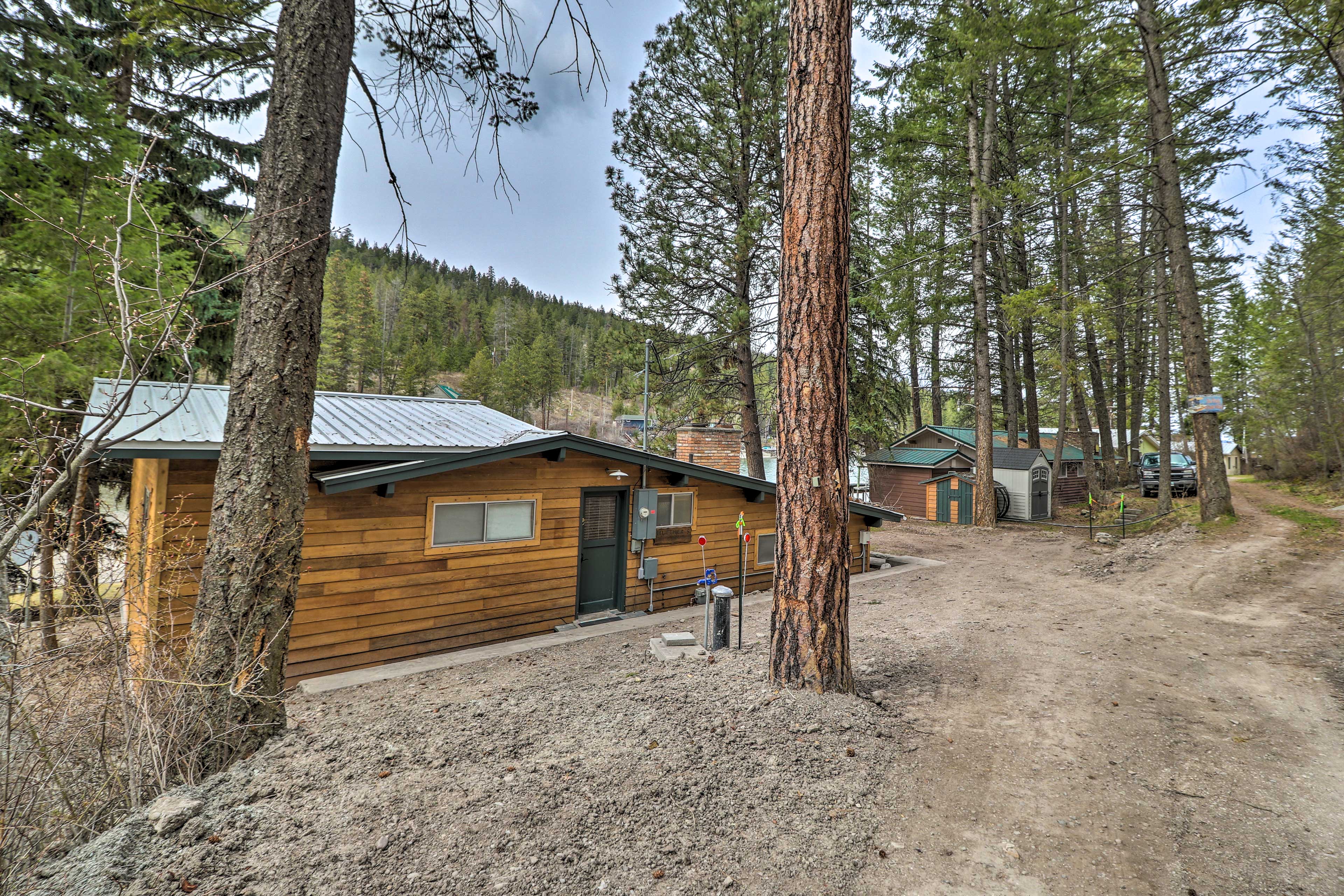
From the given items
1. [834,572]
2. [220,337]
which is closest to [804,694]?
[834,572]

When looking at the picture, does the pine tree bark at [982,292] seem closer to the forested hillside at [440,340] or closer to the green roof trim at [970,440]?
the green roof trim at [970,440]

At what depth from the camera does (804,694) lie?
3.53 metres

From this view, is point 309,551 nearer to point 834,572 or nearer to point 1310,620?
point 834,572

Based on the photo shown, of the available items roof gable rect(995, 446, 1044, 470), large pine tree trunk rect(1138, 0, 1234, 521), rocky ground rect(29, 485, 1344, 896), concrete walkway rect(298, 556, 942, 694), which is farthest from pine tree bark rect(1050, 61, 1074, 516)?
rocky ground rect(29, 485, 1344, 896)

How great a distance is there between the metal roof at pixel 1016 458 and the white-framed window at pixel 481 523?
53.1 feet

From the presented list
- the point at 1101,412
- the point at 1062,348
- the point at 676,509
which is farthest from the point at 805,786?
Answer: the point at 1101,412

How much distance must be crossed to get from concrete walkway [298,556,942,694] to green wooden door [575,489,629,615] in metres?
0.51

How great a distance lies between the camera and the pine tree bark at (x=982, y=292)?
14.3 m

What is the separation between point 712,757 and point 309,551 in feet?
16.5

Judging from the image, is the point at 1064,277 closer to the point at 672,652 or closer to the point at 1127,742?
the point at 1127,742

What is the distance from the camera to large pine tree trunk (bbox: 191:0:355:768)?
9.04 ft

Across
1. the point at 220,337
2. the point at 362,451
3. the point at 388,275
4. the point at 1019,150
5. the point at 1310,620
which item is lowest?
the point at 1310,620

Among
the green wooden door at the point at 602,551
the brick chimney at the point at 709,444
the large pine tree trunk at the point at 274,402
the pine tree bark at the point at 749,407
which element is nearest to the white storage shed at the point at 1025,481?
the pine tree bark at the point at 749,407

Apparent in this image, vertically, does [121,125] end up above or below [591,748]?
above
